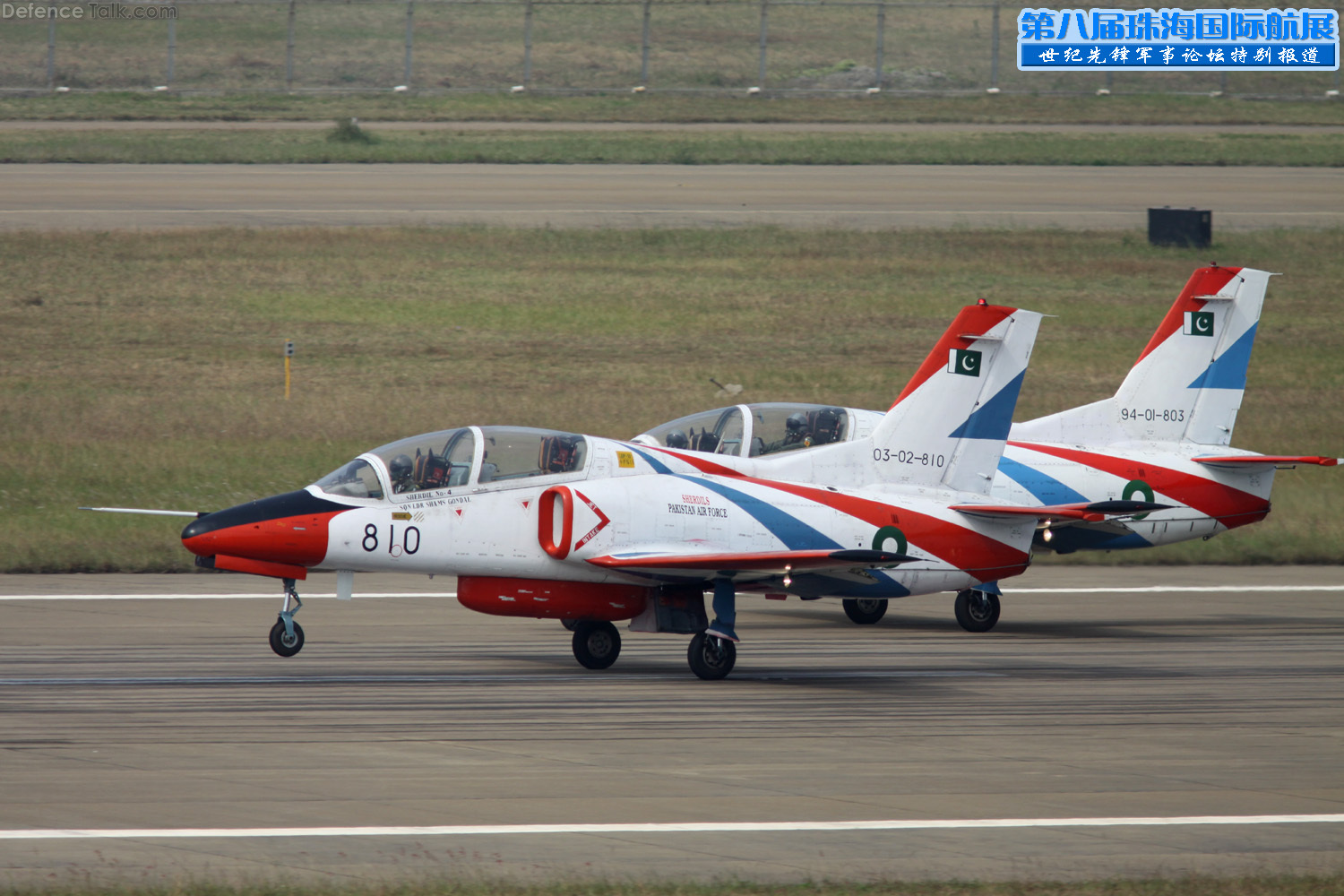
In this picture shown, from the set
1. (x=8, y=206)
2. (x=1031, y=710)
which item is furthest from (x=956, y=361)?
→ (x=8, y=206)

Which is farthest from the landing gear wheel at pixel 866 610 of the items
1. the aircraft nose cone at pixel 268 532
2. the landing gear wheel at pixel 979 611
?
the aircraft nose cone at pixel 268 532

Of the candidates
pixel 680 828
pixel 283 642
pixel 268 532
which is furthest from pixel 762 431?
pixel 680 828

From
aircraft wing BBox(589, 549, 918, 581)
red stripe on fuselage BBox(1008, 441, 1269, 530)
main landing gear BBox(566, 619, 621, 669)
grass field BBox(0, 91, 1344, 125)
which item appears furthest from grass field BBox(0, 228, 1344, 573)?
grass field BBox(0, 91, 1344, 125)

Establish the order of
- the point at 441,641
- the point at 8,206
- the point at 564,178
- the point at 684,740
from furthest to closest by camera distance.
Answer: the point at 564,178 < the point at 8,206 < the point at 441,641 < the point at 684,740

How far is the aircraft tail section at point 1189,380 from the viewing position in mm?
20500

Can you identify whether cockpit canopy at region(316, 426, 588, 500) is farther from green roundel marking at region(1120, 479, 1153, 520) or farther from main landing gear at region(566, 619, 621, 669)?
green roundel marking at region(1120, 479, 1153, 520)

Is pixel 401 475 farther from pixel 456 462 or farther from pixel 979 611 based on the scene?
pixel 979 611

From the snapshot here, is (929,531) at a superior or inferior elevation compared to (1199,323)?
inferior

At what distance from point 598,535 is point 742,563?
1.29 metres

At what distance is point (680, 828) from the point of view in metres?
10.3

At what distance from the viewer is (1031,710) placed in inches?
550

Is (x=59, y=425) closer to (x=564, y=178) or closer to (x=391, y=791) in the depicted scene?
(x=391, y=791)

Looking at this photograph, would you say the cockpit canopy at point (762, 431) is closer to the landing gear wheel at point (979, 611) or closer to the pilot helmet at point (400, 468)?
the landing gear wheel at point (979, 611)

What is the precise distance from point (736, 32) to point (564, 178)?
3499 cm
